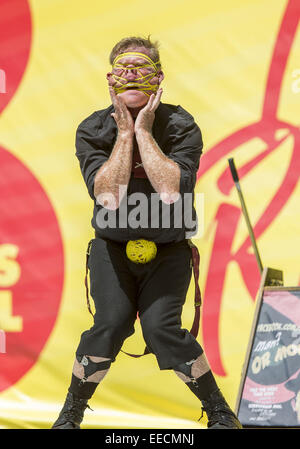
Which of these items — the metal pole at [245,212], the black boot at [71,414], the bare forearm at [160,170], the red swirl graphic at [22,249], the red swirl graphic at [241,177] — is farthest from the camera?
the red swirl graphic at [22,249]

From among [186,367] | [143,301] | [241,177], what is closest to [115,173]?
[143,301]

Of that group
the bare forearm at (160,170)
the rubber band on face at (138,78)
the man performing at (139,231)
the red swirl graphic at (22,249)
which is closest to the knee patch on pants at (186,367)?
the man performing at (139,231)

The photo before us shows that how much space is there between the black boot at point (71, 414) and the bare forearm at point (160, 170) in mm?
733

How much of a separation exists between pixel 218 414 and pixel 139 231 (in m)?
0.64

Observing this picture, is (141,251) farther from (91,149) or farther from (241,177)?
(241,177)

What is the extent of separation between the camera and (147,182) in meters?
2.29

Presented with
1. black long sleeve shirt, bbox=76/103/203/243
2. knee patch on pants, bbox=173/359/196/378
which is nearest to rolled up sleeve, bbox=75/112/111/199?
black long sleeve shirt, bbox=76/103/203/243

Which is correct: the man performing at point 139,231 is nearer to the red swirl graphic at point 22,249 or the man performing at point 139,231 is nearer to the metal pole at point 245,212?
the metal pole at point 245,212

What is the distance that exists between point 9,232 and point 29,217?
0.12 meters

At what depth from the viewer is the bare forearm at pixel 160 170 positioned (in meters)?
2.16

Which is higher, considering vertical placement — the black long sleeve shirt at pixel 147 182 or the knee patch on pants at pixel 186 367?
the black long sleeve shirt at pixel 147 182

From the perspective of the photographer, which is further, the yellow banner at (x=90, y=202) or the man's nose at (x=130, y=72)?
the yellow banner at (x=90, y=202)

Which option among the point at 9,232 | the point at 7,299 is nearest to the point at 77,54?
the point at 9,232

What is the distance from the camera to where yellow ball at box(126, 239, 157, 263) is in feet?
7.37
